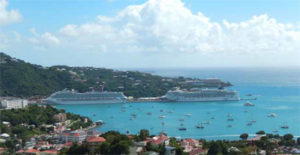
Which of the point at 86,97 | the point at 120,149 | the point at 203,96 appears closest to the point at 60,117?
the point at 120,149

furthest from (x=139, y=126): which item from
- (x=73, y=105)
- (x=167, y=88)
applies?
(x=167, y=88)

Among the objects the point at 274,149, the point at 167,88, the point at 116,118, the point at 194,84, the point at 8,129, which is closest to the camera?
the point at 274,149

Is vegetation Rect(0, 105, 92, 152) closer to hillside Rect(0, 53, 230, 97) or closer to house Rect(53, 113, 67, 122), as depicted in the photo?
house Rect(53, 113, 67, 122)

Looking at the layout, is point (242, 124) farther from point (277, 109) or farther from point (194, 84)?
point (194, 84)

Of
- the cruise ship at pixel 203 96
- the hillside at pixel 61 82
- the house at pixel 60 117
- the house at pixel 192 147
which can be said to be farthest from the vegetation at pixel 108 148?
the hillside at pixel 61 82

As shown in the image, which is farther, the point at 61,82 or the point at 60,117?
the point at 61,82

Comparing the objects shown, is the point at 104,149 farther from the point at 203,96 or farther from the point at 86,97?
the point at 203,96
